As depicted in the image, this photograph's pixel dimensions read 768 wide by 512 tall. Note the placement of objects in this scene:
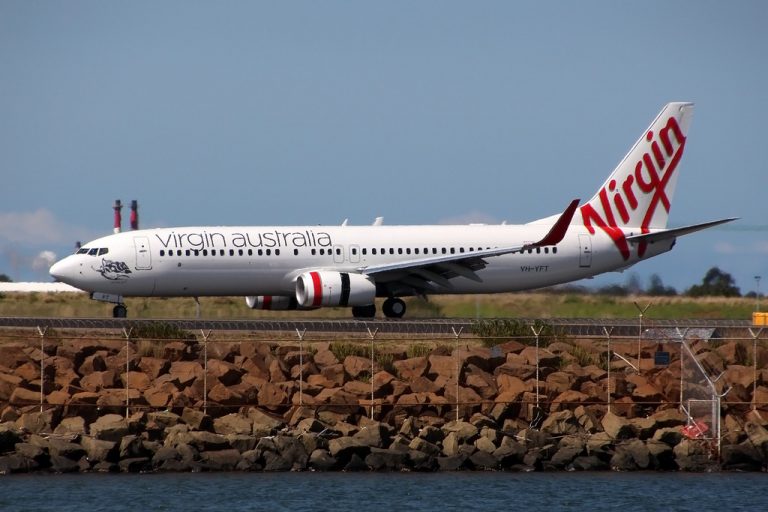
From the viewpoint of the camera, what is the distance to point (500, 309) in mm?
58188

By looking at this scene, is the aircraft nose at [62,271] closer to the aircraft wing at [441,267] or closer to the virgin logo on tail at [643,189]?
the aircraft wing at [441,267]

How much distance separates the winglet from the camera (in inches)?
2013

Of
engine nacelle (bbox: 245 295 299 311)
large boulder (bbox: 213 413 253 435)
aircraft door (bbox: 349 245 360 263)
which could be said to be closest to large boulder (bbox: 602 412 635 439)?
large boulder (bbox: 213 413 253 435)

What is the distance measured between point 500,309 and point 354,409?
22124 millimetres

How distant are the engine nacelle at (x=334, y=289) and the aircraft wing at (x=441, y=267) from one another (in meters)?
0.88

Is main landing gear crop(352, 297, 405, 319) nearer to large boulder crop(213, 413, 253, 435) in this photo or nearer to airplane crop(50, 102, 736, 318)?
airplane crop(50, 102, 736, 318)

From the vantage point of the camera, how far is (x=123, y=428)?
3472cm

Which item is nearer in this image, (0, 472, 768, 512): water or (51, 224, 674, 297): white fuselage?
(0, 472, 768, 512): water

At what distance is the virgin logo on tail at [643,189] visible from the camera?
57.3 meters

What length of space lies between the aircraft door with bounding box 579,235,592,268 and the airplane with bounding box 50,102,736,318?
0.04m

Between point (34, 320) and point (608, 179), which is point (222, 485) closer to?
point (34, 320)

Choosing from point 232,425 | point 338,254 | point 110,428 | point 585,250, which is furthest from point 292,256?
point 110,428

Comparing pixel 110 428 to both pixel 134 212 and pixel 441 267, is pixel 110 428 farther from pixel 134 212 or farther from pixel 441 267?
pixel 134 212

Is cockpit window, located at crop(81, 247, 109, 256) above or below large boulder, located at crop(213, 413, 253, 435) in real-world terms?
above
